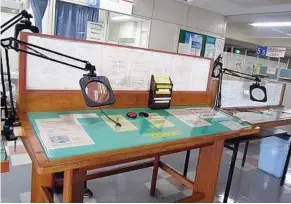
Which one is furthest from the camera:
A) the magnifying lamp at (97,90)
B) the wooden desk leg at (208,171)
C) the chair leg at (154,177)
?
the chair leg at (154,177)

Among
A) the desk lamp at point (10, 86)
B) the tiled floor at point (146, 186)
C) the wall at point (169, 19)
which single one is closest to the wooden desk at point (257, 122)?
the tiled floor at point (146, 186)

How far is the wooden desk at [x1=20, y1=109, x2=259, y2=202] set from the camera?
918mm

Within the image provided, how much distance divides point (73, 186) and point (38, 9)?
118 inches

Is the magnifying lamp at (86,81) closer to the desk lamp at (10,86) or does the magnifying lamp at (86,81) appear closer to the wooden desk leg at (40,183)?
the desk lamp at (10,86)

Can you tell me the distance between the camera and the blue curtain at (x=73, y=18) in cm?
353

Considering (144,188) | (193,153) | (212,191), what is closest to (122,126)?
(212,191)

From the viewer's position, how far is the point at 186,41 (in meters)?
4.82

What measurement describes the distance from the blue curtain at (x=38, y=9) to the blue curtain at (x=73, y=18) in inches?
7.7

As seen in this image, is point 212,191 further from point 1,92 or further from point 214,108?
point 1,92

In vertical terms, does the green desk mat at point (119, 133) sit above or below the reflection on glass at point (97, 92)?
below

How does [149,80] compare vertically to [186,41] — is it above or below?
below

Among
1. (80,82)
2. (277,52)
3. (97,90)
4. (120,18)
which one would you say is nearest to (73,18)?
(120,18)

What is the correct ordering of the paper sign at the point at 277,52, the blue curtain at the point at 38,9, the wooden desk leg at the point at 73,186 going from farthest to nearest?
the paper sign at the point at 277,52 → the blue curtain at the point at 38,9 → the wooden desk leg at the point at 73,186

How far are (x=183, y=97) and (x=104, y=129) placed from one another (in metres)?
0.89
